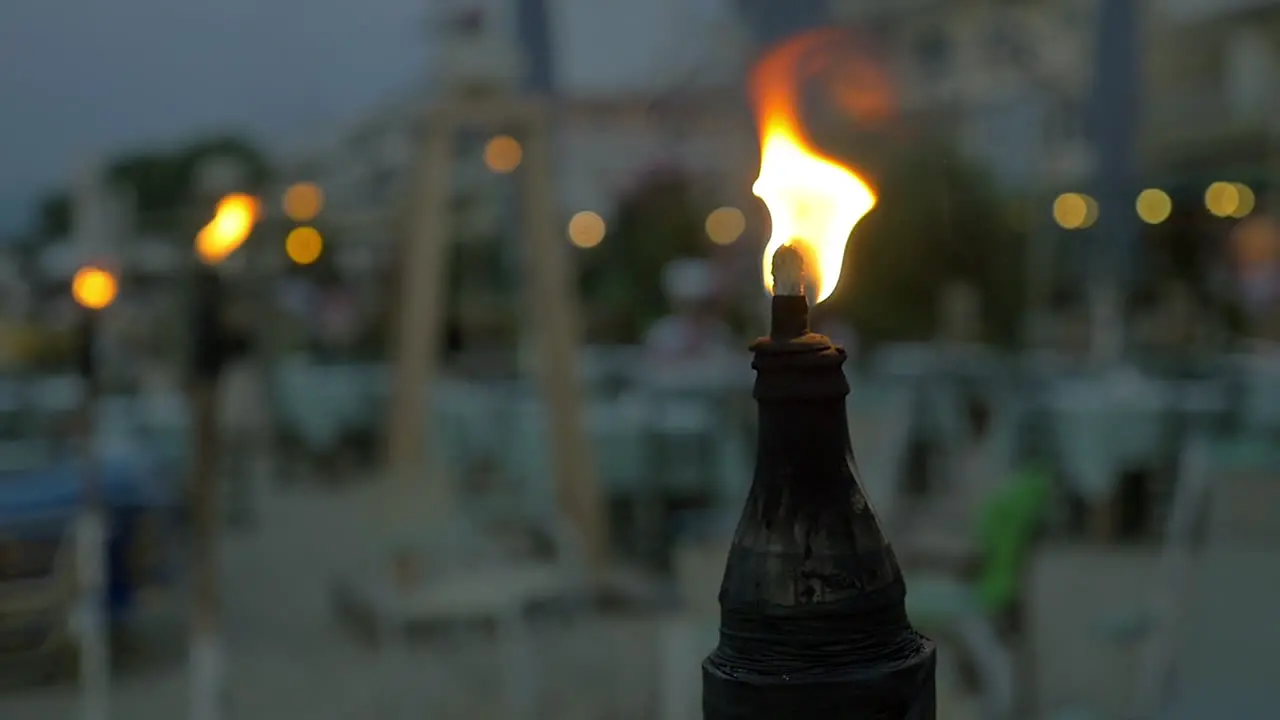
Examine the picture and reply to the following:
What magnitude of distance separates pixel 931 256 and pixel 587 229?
24.2ft

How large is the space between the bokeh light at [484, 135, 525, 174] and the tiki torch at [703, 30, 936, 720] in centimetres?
509

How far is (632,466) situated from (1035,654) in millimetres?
2823

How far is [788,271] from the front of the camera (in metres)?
0.88

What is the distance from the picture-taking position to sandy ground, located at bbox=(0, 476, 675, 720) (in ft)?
15.8

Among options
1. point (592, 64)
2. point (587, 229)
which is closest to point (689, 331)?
point (592, 64)

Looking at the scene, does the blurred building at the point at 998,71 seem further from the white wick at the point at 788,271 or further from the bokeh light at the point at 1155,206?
the white wick at the point at 788,271

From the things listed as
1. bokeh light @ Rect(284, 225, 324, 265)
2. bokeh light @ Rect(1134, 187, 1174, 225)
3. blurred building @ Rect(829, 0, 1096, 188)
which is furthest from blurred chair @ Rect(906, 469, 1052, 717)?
bokeh light @ Rect(1134, 187, 1174, 225)

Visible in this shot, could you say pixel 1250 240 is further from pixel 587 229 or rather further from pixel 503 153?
pixel 503 153

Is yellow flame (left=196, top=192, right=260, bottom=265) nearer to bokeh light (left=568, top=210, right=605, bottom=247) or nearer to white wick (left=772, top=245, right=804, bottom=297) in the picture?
white wick (left=772, top=245, right=804, bottom=297)

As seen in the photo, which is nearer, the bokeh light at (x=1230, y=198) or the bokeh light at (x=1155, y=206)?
the bokeh light at (x=1155, y=206)

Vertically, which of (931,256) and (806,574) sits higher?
(931,256)

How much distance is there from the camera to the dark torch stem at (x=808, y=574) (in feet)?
2.82

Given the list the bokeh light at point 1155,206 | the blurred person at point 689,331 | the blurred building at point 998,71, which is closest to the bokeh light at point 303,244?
the blurred person at point 689,331

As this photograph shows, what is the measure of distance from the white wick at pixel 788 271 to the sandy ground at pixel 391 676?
3870 millimetres
